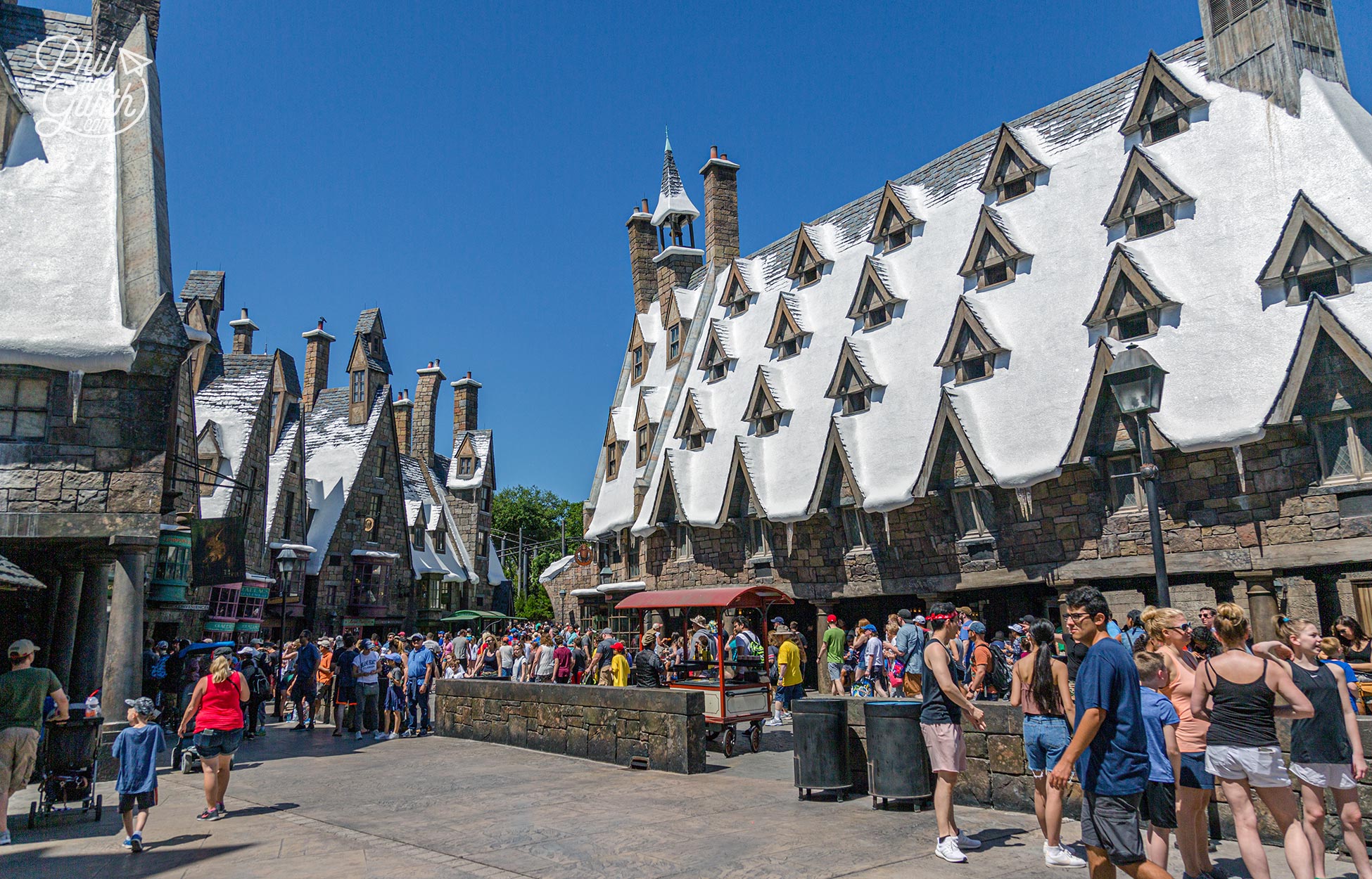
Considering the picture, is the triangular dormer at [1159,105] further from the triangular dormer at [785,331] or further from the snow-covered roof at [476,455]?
the snow-covered roof at [476,455]

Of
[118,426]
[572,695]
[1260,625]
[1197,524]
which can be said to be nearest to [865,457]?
[1197,524]

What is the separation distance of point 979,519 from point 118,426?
15.7 m

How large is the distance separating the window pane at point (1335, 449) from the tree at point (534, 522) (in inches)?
2453

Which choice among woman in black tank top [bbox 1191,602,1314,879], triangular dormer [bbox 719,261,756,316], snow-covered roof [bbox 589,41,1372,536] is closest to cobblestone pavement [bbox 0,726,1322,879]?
woman in black tank top [bbox 1191,602,1314,879]

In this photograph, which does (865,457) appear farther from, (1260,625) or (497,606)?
(497,606)

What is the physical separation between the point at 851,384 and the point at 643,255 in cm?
1514

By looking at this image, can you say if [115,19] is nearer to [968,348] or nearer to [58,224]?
[58,224]

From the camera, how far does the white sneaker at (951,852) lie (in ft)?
20.5

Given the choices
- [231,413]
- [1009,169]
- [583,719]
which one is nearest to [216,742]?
[583,719]

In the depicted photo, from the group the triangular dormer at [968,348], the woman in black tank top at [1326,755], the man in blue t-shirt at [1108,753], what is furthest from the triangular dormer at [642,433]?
the man in blue t-shirt at [1108,753]

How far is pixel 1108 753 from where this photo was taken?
4730mm

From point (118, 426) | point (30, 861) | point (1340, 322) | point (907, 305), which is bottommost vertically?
point (30, 861)

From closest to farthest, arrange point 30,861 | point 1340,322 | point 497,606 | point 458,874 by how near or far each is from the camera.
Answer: point 458,874
point 30,861
point 1340,322
point 497,606

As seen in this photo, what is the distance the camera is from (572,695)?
12.8m
